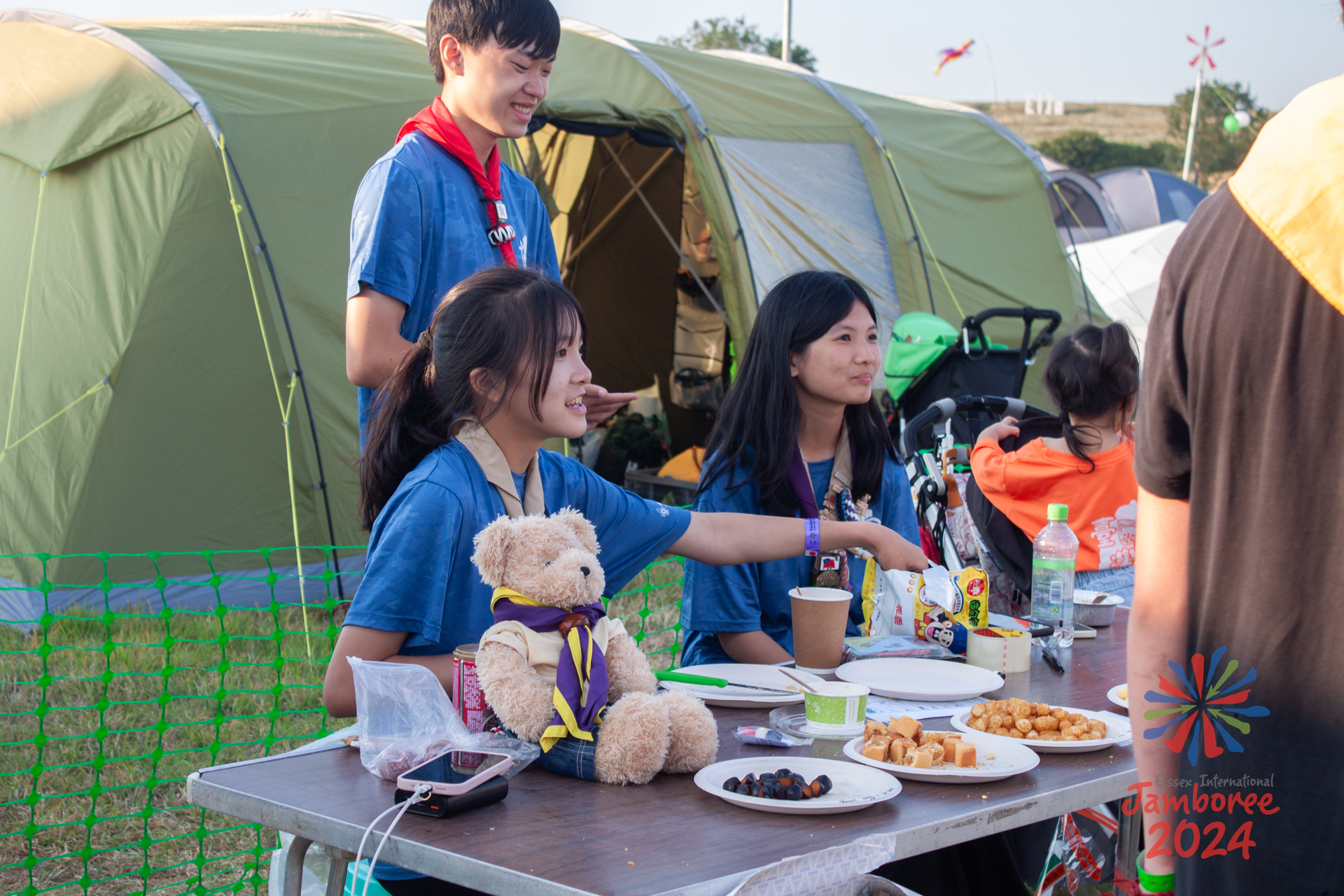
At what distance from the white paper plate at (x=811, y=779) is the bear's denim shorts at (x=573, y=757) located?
0.13 metres

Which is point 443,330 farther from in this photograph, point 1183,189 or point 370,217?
point 1183,189

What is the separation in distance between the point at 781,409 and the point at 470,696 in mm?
1266

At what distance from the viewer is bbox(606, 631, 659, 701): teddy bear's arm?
1495 mm

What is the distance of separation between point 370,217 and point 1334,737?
1.92 metres

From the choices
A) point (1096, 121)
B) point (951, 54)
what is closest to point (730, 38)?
point (951, 54)

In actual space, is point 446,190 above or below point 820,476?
above

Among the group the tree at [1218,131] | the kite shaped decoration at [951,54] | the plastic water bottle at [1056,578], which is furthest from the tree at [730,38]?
the plastic water bottle at [1056,578]

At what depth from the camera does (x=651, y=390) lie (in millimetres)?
8164

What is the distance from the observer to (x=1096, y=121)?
59.5 meters

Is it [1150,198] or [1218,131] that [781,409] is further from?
[1218,131]

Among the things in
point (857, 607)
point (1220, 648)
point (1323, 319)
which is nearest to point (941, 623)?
point (857, 607)

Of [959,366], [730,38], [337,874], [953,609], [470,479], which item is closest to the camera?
[337,874]

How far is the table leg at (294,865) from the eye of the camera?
1407mm

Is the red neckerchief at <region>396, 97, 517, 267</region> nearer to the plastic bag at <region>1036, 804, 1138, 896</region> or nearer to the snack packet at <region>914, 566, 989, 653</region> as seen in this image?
the snack packet at <region>914, 566, 989, 653</region>
